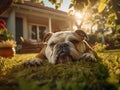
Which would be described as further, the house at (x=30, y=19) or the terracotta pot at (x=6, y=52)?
the house at (x=30, y=19)

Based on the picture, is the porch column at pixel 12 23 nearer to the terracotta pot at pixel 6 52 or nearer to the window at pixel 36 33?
the window at pixel 36 33

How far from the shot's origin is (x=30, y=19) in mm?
19312

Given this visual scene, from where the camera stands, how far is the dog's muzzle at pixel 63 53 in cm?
342

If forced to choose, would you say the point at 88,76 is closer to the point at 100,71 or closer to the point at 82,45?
the point at 100,71

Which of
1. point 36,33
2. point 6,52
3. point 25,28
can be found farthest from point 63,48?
point 36,33

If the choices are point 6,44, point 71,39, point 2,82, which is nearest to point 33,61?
point 71,39

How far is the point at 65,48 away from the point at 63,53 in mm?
→ 88

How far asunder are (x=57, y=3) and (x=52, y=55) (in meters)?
1.18

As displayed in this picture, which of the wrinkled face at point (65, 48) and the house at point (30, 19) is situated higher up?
the house at point (30, 19)

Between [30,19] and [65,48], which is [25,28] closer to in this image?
[30,19]

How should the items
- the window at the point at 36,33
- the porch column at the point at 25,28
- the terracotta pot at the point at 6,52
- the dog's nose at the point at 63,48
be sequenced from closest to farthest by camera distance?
the dog's nose at the point at 63,48 → the terracotta pot at the point at 6,52 → the porch column at the point at 25,28 → the window at the point at 36,33

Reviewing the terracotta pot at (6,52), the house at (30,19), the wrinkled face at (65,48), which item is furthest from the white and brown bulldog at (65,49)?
the house at (30,19)

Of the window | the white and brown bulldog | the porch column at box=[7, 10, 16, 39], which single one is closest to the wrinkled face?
the white and brown bulldog

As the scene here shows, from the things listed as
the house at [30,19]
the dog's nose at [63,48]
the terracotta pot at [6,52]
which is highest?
the house at [30,19]
